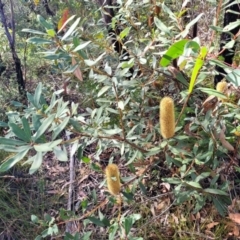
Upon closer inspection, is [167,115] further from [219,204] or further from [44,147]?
[219,204]

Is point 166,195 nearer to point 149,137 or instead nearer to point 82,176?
point 149,137

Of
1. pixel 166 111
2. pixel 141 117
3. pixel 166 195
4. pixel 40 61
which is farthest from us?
pixel 40 61

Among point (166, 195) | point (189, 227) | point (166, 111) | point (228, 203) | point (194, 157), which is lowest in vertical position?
point (189, 227)

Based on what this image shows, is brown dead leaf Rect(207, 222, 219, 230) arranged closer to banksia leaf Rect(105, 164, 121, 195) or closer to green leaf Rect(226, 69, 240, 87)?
banksia leaf Rect(105, 164, 121, 195)

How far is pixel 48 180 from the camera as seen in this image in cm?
219

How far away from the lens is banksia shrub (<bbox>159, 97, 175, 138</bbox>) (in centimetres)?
103

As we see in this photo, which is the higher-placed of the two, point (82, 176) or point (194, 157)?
point (194, 157)

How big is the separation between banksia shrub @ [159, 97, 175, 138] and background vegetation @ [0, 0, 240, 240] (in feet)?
0.34

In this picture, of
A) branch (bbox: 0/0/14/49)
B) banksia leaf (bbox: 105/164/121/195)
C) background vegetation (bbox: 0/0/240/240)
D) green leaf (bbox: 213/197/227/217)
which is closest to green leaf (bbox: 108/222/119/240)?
background vegetation (bbox: 0/0/240/240)

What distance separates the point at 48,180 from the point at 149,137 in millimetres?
964

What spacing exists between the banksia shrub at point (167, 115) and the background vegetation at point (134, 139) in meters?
0.10

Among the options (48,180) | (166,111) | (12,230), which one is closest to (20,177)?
(48,180)

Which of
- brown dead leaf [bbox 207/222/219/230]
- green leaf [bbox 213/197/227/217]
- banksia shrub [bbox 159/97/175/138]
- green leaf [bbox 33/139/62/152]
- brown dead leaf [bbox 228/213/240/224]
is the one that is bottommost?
brown dead leaf [bbox 207/222/219/230]

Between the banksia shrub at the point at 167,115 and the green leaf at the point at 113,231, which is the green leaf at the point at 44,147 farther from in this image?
the green leaf at the point at 113,231
